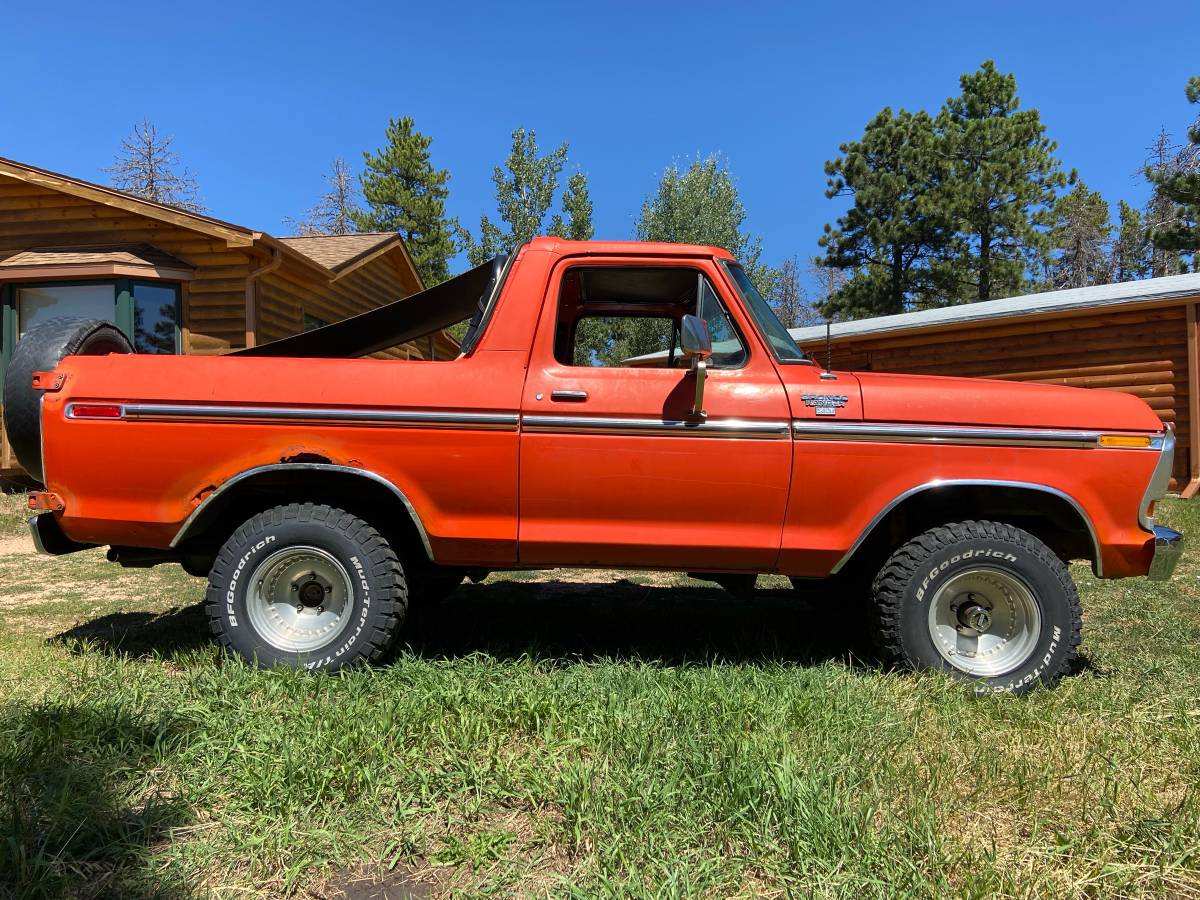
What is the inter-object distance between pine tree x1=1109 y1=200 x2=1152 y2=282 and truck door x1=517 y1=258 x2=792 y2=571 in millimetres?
38476

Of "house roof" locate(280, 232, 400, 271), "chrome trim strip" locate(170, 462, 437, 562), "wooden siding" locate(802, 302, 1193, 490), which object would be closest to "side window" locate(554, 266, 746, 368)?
"chrome trim strip" locate(170, 462, 437, 562)

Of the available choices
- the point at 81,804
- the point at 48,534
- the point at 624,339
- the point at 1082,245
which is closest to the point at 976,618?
the point at 81,804

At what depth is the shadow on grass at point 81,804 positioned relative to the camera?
186 centimetres

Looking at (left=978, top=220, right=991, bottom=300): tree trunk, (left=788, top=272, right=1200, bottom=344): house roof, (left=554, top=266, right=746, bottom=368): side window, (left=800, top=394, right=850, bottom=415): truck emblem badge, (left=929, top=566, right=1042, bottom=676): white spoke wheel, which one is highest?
(left=978, top=220, right=991, bottom=300): tree trunk

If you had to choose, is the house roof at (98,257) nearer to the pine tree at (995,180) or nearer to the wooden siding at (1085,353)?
the wooden siding at (1085,353)

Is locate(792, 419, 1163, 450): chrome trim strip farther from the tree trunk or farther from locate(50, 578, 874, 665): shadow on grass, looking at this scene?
the tree trunk

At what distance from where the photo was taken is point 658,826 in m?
2.09

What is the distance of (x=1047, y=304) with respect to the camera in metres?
11.3

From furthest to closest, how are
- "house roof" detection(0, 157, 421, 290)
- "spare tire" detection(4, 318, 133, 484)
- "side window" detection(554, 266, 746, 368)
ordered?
"house roof" detection(0, 157, 421, 290) → "side window" detection(554, 266, 746, 368) → "spare tire" detection(4, 318, 133, 484)

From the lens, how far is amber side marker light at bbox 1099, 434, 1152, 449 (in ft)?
10.5

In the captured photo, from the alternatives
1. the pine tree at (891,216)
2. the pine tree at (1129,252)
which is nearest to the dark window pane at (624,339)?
the pine tree at (891,216)

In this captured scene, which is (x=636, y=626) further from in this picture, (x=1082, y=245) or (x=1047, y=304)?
(x=1082, y=245)

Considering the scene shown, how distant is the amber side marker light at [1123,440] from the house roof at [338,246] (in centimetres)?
1164

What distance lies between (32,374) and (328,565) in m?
1.64
